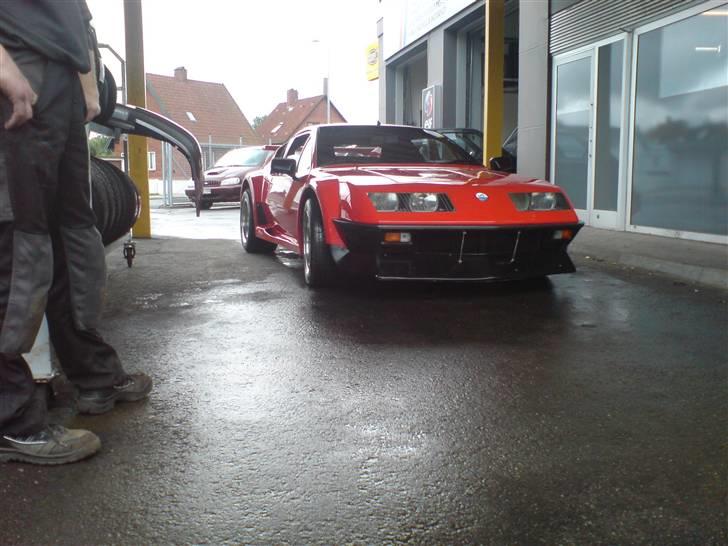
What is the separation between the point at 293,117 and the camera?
6862cm

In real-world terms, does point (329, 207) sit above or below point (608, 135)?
below

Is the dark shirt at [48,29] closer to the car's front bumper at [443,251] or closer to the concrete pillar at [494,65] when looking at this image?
the car's front bumper at [443,251]

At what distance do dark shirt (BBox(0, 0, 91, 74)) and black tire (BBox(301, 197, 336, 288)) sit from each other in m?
3.23

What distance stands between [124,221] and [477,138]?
33.9 feet

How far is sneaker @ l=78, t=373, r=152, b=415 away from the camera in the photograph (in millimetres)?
2928

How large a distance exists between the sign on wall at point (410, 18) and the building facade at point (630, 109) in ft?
6.05

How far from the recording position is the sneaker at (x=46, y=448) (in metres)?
2.45

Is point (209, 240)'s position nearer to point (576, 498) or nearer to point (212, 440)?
point (212, 440)

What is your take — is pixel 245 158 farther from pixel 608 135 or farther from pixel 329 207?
pixel 329 207

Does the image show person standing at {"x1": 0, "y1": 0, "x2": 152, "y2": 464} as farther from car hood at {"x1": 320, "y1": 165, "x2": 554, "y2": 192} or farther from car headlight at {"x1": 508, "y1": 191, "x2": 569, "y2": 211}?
car headlight at {"x1": 508, "y1": 191, "x2": 569, "y2": 211}

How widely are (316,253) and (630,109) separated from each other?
6.13 metres

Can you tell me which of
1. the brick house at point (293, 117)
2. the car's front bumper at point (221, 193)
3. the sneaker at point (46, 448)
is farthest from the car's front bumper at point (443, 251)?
the brick house at point (293, 117)

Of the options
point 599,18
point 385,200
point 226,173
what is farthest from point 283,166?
point 226,173

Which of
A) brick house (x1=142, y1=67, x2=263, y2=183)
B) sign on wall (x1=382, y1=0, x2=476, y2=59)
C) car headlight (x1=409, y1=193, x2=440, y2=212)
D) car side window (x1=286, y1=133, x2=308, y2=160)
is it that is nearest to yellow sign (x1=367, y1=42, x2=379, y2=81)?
sign on wall (x1=382, y1=0, x2=476, y2=59)
